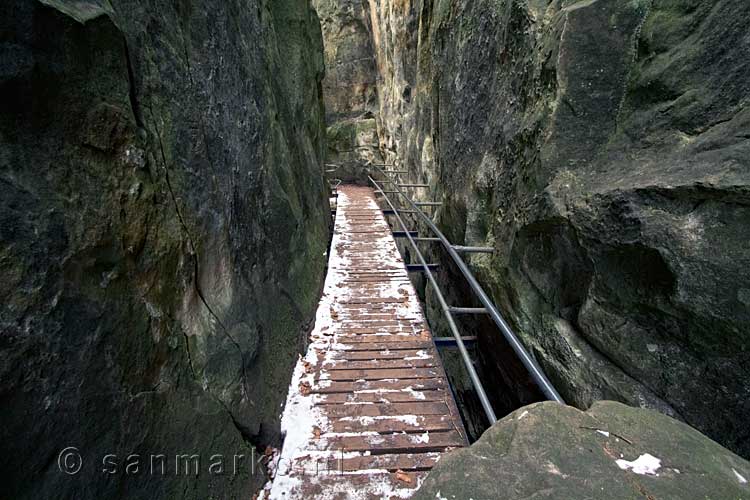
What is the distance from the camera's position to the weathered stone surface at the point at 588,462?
115 cm

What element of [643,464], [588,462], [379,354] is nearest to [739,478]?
[643,464]

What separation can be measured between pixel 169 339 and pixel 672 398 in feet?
9.72

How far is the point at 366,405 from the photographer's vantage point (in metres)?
3.40

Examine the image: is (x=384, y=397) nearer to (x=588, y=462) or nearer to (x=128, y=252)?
(x=588, y=462)

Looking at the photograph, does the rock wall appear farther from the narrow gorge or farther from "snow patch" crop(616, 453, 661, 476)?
"snow patch" crop(616, 453, 661, 476)

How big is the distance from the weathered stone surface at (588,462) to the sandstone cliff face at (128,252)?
1.38 m

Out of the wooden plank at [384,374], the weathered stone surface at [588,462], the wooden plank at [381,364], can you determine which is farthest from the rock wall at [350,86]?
the weathered stone surface at [588,462]

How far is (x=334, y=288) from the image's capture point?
5.71 meters

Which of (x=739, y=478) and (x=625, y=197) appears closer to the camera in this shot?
(x=739, y=478)

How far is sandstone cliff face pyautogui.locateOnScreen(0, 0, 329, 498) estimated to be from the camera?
1.21m

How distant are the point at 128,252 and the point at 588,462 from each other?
2.19 meters

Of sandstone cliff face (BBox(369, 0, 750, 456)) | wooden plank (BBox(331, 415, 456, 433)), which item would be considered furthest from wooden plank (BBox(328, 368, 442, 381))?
sandstone cliff face (BBox(369, 0, 750, 456))

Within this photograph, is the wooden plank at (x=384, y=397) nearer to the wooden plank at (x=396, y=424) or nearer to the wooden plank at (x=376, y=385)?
the wooden plank at (x=376, y=385)

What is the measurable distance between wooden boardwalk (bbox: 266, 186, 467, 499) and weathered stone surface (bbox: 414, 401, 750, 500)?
64.0 inches
